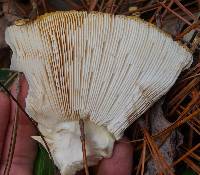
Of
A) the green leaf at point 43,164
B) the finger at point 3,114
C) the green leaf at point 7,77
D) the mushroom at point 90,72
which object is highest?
the mushroom at point 90,72

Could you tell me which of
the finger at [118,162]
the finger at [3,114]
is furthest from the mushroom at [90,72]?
the finger at [3,114]

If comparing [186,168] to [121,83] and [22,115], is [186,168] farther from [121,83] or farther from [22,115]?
[22,115]

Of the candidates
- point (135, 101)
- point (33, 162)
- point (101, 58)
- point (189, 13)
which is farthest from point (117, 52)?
point (33, 162)

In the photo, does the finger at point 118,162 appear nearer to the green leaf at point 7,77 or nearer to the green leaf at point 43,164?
the green leaf at point 43,164

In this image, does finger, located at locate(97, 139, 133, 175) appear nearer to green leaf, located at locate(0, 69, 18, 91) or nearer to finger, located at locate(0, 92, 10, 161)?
finger, located at locate(0, 92, 10, 161)

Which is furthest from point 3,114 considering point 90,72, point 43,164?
point 90,72
